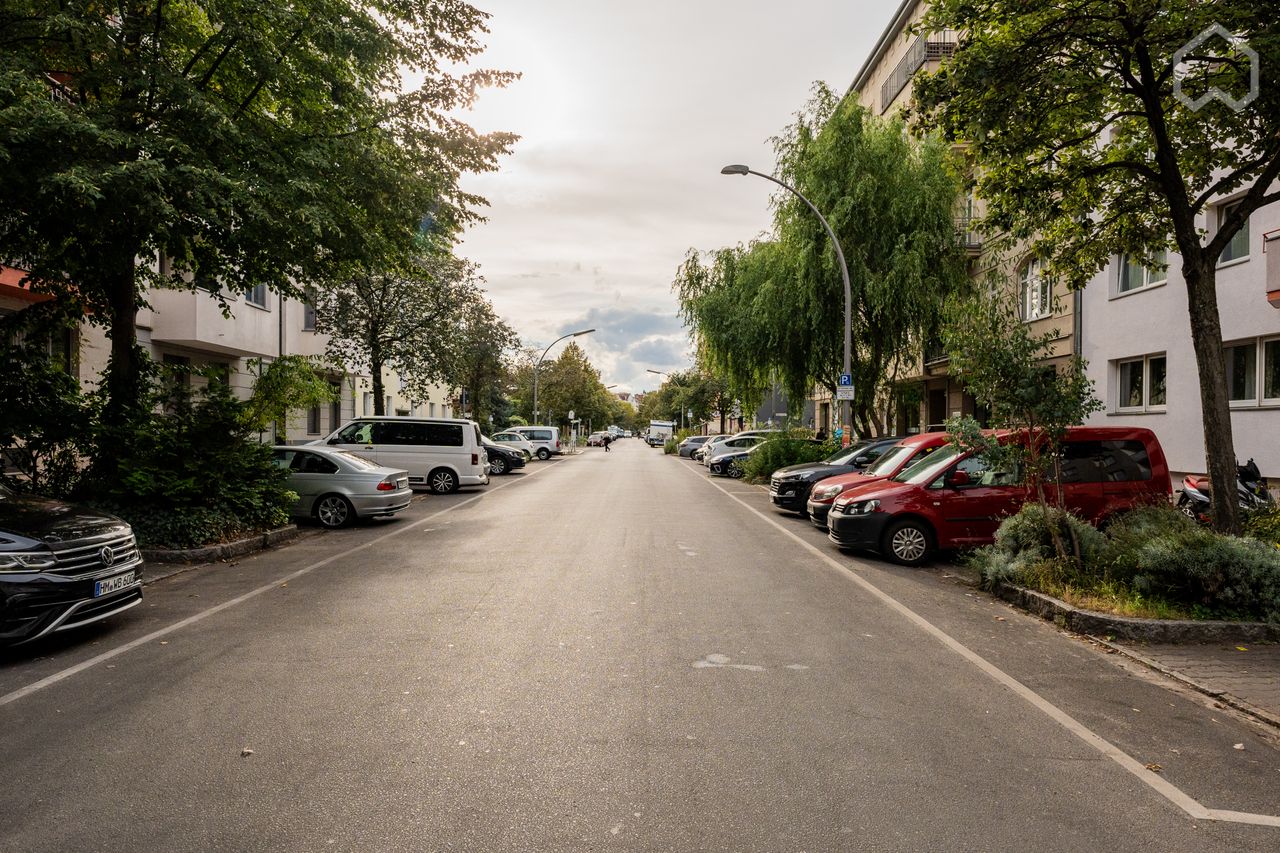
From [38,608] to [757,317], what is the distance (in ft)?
63.7

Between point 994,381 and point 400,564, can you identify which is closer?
point 994,381

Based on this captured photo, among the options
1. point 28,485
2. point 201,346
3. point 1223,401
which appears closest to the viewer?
point 1223,401

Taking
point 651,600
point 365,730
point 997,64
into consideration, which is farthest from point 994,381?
point 365,730

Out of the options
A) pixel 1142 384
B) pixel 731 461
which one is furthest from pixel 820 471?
pixel 731 461

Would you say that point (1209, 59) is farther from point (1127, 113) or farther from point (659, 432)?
point (659, 432)

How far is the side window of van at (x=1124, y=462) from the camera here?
10805mm

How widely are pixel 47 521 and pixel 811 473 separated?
12.7 metres

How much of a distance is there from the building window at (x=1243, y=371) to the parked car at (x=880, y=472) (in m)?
7.47

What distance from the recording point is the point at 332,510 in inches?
548

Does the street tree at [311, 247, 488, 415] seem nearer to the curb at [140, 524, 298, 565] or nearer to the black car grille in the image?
the curb at [140, 524, 298, 565]

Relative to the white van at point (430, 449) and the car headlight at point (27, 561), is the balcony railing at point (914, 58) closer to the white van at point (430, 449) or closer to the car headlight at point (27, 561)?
the white van at point (430, 449)

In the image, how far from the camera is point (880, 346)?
22766 mm

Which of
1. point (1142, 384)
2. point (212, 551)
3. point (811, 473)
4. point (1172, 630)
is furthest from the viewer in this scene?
point (1142, 384)

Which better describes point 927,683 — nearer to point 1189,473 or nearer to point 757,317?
point 1189,473
